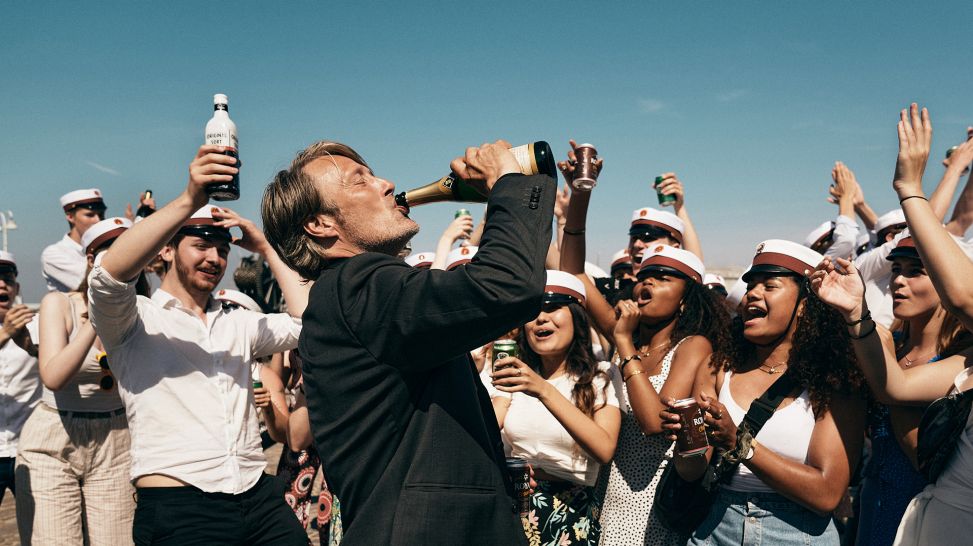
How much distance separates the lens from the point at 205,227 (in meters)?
3.76

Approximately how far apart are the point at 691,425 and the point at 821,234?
4.66 m

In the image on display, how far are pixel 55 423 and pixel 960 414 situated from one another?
4855mm

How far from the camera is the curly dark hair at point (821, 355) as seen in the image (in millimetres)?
3176

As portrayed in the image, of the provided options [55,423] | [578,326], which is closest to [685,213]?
[578,326]

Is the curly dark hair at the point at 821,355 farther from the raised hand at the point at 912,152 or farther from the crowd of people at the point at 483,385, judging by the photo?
the raised hand at the point at 912,152

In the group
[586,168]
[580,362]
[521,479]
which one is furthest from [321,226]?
[580,362]

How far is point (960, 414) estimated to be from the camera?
9.49 ft

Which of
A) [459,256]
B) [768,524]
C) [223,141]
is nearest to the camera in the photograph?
[223,141]

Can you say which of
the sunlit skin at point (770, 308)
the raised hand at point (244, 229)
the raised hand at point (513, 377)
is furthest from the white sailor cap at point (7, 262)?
the sunlit skin at point (770, 308)

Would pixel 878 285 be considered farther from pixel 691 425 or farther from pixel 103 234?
pixel 103 234

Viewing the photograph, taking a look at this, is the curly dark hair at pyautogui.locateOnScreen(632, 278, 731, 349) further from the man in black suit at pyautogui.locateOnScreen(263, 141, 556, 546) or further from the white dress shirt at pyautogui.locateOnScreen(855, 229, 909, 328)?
→ the man in black suit at pyautogui.locateOnScreen(263, 141, 556, 546)

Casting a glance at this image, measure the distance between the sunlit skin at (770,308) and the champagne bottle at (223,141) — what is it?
2549 millimetres

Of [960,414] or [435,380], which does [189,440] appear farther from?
[960,414]

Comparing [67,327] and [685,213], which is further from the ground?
[685,213]
